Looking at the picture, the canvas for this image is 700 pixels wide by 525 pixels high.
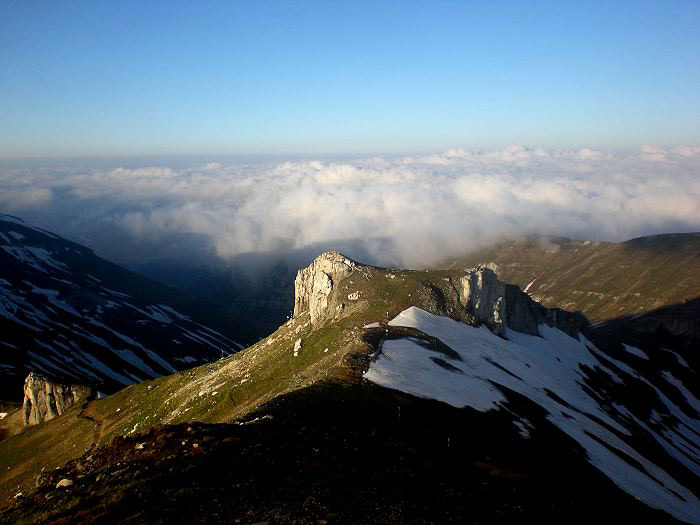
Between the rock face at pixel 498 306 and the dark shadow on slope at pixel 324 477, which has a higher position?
the dark shadow on slope at pixel 324 477

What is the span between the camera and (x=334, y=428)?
124 ft

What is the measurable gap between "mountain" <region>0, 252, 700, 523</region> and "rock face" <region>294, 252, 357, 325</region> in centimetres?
60

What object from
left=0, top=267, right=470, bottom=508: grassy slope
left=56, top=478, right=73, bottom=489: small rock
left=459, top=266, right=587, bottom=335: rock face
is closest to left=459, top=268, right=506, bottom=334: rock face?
left=459, top=266, right=587, bottom=335: rock face

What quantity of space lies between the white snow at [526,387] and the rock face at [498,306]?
8.21 m

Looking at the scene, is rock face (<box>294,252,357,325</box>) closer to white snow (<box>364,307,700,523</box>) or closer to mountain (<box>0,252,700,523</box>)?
mountain (<box>0,252,700,523</box>)

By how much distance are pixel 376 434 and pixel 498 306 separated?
10342 centimetres

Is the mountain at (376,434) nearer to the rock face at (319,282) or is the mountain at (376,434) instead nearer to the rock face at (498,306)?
the rock face at (319,282)

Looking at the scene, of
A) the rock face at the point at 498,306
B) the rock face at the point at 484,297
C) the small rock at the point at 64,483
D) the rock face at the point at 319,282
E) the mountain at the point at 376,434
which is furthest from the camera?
the rock face at the point at 498,306

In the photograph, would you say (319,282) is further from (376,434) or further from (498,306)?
(376,434)

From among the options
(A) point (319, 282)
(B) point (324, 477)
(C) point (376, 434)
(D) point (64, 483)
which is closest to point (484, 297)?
(A) point (319, 282)

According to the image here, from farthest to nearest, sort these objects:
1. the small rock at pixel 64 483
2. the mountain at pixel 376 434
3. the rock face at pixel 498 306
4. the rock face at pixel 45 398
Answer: the rock face at pixel 498 306 → the rock face at pixel 45 398 → the small rock at pixel 64 483 → the mountain at pixel 376 434

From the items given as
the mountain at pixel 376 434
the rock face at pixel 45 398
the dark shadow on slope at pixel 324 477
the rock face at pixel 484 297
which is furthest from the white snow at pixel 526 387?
the rock face at pixel 45 398

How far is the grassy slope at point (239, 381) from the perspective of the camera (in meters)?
70.6

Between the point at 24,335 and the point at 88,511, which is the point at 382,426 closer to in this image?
the point at 88,511
